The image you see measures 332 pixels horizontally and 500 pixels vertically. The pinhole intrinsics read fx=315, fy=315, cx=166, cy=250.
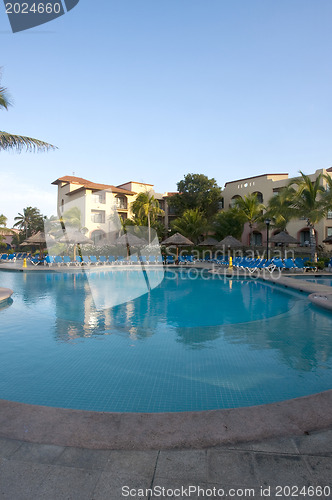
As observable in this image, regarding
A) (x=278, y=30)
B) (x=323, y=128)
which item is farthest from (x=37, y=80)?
(x=323, y=128)

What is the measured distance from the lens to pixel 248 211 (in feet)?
98.7

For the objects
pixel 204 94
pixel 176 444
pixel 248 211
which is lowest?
pixel 176 444

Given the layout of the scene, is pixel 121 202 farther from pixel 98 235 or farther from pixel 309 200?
pixel 309 200

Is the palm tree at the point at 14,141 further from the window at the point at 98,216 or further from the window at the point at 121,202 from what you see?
the window at the point at 121,202

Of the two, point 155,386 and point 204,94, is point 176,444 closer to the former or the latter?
point 155,386

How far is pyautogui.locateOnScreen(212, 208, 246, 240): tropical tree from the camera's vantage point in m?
30.8

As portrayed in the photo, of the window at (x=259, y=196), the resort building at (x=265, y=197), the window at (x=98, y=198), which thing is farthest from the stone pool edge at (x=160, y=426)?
the window at (x=98, y=198)

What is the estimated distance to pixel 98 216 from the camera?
121ft

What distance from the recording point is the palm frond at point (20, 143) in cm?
1195

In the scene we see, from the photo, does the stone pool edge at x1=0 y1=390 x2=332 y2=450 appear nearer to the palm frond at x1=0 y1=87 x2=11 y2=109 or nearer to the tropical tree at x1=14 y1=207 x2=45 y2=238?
the palm frond at x1=0 y1=87 x2=11 y2=109

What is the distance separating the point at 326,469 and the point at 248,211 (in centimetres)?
2936

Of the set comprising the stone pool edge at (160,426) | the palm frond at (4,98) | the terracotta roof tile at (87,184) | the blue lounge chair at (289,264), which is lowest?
the stone pool edge at (160,426)

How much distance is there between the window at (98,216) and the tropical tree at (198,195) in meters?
8.10

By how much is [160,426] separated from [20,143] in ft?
40.6
